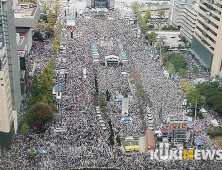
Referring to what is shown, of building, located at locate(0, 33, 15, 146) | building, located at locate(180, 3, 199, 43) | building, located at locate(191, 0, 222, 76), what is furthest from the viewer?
building, located at locate(180, 3, 199, 43)

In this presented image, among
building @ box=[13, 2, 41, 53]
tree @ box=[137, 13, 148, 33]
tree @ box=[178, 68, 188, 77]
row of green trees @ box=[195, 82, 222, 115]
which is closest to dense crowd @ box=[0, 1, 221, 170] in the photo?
tree @ box=[178, 68, 188, 77]

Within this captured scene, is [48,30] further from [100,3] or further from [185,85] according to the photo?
[185,85]

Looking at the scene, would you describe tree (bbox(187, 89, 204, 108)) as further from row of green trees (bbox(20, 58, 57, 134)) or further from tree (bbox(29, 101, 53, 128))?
tree (bbox(29, 101, 53, 128))

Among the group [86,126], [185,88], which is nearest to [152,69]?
[185,88]

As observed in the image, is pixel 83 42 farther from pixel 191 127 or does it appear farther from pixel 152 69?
pixel 191 127

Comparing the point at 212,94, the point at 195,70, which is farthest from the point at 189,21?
the point at 212,94

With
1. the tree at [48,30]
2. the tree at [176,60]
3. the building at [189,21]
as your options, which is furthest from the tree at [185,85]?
the tree at [48,30]
